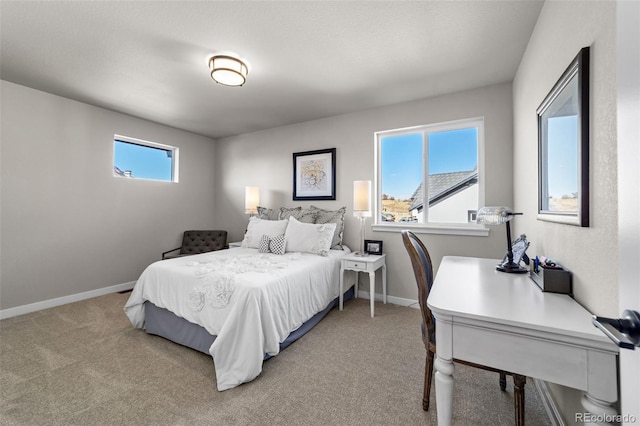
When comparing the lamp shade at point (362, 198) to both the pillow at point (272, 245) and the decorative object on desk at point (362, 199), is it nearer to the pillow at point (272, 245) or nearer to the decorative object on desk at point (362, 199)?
the decorative object on desk at point (362, 199)

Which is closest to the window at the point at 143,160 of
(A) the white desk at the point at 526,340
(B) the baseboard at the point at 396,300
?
(B) the baseboard at the point at 396,300

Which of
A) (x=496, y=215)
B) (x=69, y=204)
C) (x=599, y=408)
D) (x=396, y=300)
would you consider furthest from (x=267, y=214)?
(x=599, y=408)

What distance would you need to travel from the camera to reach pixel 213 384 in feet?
5.84

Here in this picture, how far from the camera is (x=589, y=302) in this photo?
1039 mm

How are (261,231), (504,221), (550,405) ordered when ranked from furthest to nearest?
(261,231) → (504,221) → (550,405)

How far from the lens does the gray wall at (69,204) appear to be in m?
2.89

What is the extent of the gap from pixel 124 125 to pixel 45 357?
3067mm

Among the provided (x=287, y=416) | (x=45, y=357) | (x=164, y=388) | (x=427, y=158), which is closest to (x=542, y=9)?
(x=427, y=158)

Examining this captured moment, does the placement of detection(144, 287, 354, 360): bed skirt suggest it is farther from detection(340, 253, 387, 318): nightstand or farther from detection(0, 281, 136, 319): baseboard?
detection(0, 281, 136, 319): baseboard

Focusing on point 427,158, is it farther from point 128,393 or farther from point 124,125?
point 124,125

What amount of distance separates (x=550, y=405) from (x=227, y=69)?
11.0ft

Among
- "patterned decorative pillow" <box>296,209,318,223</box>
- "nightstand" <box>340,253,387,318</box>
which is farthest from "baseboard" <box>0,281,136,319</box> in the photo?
"nightstand" <box>340,253,387,318</box>

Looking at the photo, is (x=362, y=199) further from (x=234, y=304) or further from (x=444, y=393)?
(x=444, y=393)

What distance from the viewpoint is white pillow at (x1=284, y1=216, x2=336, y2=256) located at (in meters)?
3.14
